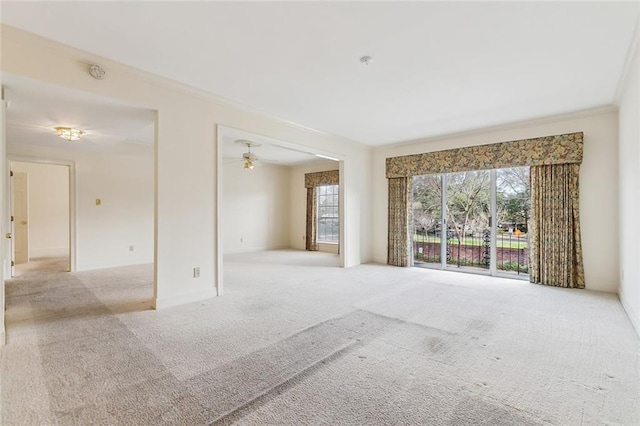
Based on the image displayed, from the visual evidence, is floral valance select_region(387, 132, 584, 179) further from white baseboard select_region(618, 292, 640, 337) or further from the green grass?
white baseboard select_region(618, 292, 640, 337)

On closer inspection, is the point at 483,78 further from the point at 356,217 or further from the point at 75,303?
the point at 75,303

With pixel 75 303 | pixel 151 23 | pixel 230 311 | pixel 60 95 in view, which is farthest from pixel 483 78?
pixel 75 303

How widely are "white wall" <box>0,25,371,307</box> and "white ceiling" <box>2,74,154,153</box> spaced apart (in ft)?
0.65

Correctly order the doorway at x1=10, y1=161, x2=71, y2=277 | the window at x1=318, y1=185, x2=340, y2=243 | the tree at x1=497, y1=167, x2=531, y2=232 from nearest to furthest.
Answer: the tree at x1=497, y1=167, x2=531, y2=232 → the doorway at x1=10, y1=161, x2=71, y2=277 → the window at x1=318, y1=185, x2=340, y2=243

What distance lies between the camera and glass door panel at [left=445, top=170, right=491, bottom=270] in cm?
560

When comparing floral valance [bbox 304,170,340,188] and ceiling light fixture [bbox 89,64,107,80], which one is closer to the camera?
ceiling light fixture [bbox 89,64,107,80]

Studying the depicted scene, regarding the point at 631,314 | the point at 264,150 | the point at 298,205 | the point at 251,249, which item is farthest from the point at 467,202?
the point at 251,249

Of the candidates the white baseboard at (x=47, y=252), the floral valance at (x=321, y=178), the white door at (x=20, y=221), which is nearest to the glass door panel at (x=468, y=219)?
the floral valance at (x=321, y=178)

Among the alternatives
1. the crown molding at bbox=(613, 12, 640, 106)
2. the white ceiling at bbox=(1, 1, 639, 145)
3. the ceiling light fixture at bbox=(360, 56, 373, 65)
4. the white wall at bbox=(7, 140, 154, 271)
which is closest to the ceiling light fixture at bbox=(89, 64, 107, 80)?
the white ceiling at bbox=(1, 1, 639, 145)

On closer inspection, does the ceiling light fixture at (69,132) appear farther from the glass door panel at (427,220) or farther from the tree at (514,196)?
the tree at (514,196)

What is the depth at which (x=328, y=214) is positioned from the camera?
360 inches

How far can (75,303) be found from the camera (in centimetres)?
383

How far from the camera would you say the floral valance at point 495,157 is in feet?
15.2

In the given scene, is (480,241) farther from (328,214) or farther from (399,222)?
(328,214)
